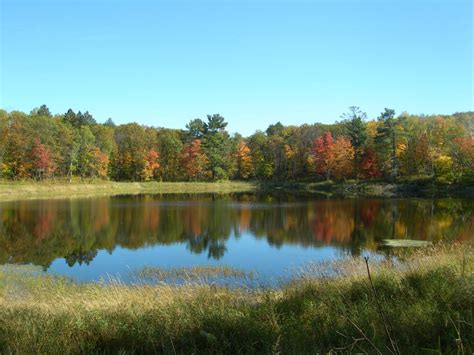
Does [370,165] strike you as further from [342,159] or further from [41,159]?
[41,159]

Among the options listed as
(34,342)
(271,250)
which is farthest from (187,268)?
(34,342)

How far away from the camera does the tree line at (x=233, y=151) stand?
6925cm

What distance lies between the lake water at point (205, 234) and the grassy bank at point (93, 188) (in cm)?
1600

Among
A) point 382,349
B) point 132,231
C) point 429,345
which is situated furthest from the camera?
point 132,231

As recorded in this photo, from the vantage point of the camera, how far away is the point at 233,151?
98.2 metres

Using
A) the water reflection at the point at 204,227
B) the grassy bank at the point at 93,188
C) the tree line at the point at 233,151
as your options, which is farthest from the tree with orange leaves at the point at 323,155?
the water reflection at the point at 204,227

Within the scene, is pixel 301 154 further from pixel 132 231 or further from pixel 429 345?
pixel 429 345

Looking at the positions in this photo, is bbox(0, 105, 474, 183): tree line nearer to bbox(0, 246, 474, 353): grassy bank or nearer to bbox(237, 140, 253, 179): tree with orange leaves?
bbox(237, 140, 253, 179): tree with orange leaves

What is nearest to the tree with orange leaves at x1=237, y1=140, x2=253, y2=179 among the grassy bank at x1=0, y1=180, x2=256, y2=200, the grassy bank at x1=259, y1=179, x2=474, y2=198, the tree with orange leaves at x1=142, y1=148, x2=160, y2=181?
the grassy bank at x1=0, y1=180, x2=256, y2=200

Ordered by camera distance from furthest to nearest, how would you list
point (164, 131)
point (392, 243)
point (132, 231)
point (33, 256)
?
point (164, 131), point (132, 231), point (392, 243), point (33, 256)

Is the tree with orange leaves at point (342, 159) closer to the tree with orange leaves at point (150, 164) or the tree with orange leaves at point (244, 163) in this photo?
the tree with orange leaves at point (244, 163)

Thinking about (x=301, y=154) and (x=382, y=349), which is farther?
(x=301, y=154)

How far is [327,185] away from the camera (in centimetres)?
7856

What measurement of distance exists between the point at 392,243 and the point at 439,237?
145 inches
